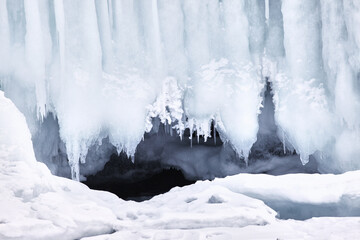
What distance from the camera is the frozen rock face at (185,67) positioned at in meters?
6.02

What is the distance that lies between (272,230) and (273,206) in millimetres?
1177

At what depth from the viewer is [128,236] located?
408 centimetres

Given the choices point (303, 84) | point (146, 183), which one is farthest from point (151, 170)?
point (303, 84)

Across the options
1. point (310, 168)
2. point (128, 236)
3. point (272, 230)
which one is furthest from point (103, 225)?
point (310, 168)

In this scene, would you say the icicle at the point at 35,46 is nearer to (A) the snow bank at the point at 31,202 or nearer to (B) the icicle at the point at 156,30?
(B) the icicle at the point at 156,30

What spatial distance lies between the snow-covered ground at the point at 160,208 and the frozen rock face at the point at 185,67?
1.23 metres

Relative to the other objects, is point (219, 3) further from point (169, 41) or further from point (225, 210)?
point (225, 210)

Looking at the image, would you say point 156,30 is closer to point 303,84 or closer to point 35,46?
point 35,46

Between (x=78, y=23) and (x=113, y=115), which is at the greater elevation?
(x=78, y=23)

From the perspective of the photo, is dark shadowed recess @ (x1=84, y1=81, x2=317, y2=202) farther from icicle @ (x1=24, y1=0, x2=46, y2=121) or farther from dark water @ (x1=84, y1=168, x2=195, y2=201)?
icicle @ (x1=24, y1=0, x2=46, y2=121)

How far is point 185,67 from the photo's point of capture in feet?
21.5

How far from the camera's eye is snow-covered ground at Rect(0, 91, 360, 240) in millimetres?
3977

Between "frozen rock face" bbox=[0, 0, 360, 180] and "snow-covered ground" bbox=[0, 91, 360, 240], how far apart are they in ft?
4.03

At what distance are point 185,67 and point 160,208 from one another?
233 cm
